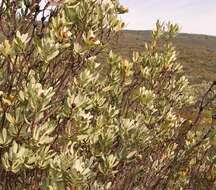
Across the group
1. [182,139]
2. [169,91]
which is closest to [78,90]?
[182,139]

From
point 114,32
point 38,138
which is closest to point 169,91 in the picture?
point 114,32

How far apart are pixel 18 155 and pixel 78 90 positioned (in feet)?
2.87

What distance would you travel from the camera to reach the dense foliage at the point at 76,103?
3018mm

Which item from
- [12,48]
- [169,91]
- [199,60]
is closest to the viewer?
[12,48]

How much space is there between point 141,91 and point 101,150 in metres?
1.27

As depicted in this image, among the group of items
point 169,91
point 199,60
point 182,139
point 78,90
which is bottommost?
point 199,60

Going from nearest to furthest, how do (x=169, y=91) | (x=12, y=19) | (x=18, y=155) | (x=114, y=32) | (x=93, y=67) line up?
(x=18, y=155) → (x=12, y=19) → (x=93, y=67) → (x=114, y=32) → (x=169, y=91)

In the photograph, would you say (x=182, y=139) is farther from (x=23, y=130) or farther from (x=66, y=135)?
(x=23, y=130)

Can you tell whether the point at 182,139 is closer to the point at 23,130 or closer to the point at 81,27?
the point at 81,27

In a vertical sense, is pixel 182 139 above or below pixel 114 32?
below

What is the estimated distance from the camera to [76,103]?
10.4ft

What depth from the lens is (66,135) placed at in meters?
3.52

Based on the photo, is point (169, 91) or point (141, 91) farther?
point (169, 91)

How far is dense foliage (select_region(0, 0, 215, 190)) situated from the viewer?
3.02 meters
